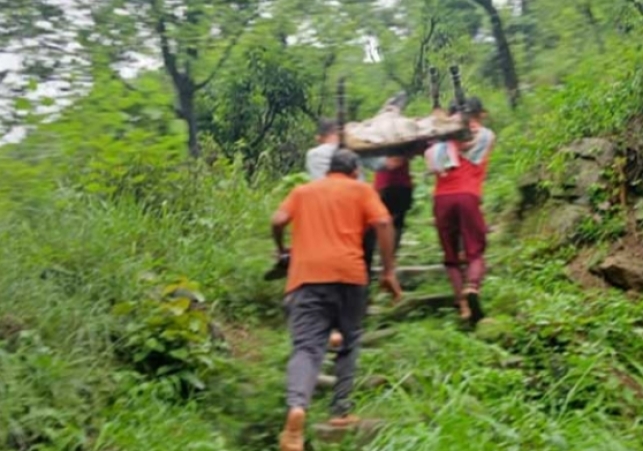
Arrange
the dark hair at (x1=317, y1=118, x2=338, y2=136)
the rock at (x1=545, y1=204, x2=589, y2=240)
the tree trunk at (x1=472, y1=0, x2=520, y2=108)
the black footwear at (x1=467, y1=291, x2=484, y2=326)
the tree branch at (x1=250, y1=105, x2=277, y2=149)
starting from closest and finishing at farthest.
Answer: the black footwear at (x1=467, y1=291, x2=484, y2=326), the dark hair at (x1=317, y1=118, x2=338, y2=136), the rock at (x1=545, y1=204, x2=589, y2=240), the tree trunk at (x1=472, y1=0, x2=520, y2=108), the tree branch at (x1=250, y1=105, x2=277, y2=149)

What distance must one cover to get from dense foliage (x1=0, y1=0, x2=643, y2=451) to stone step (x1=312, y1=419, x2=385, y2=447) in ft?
0.57

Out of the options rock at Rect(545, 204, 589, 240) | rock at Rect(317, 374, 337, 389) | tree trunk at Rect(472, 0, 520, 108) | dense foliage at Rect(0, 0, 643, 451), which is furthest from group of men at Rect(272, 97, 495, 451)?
tree trunk at Rect(472, 0, 520, 108)

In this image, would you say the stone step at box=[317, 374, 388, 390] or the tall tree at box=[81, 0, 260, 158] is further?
the stone step at box=[317, 374, 388, 390]

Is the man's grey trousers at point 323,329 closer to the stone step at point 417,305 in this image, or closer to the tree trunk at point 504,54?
the stone step at point 417,305

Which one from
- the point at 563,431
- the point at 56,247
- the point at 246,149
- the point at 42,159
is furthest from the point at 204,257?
the point at 246,149

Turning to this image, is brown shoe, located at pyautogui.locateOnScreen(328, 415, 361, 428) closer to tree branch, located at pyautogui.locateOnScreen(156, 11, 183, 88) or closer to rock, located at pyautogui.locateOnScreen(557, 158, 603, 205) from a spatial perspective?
tree branch, located at pyautogui.locateOnScreen(156, 11, 183, 88)

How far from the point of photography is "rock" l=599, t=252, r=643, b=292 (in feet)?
23.7

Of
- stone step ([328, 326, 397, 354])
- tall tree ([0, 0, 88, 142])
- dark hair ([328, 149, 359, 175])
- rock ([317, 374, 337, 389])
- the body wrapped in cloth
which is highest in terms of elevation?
tall tree ([0, 0, 88, 142])

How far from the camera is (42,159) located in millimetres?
5223

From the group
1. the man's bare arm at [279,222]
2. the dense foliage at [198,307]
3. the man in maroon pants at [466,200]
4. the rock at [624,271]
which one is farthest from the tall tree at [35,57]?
the rock at [624,271]

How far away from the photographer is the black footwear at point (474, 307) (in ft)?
22.3

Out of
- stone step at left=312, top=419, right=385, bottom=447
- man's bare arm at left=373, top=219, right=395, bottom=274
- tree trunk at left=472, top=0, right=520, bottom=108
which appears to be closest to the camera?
stone step at left=312, top=419, right=385, bottom=447

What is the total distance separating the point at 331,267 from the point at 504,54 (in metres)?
10.3

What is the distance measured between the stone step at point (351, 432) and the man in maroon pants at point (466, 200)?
172 cm
